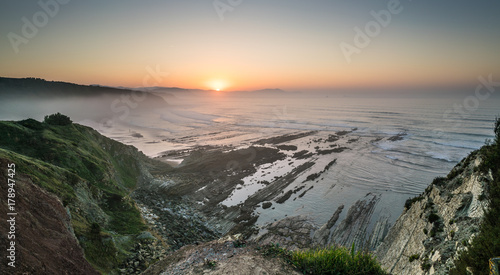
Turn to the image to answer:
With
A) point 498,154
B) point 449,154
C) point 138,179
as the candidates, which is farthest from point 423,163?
point 138,179

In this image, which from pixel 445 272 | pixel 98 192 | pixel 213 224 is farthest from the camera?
pixel 213 224

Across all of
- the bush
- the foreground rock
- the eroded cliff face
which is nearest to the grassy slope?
the bush

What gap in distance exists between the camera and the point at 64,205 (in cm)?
1267

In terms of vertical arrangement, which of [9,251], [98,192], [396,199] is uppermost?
[9,251]

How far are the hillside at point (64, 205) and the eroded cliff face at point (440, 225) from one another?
14.2 metres

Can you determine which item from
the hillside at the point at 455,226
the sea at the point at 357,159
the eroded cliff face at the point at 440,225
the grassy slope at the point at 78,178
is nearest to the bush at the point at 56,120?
the grassy slope at the point at 78,178

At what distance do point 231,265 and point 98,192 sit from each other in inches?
588

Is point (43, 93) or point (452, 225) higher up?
point (43, 93)

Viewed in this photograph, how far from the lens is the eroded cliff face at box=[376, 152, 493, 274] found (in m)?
9.06

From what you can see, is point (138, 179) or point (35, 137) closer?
point (35, 137)

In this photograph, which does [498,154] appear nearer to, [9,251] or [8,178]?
[9,251]

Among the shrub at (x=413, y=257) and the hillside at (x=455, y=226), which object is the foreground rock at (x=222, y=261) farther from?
the shrub at (x=413, y=257)

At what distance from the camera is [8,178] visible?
32.0 feet

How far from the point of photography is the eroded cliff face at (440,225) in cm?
906
